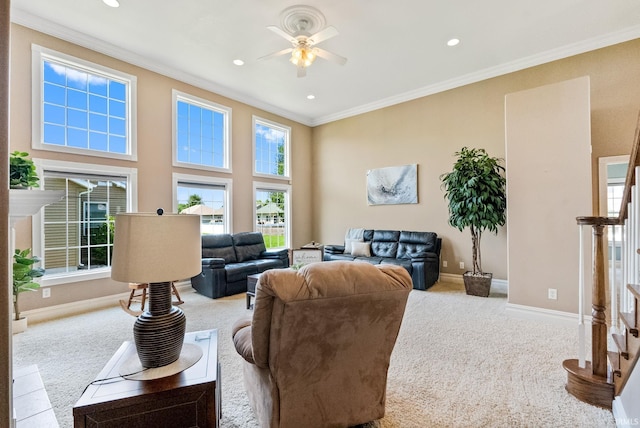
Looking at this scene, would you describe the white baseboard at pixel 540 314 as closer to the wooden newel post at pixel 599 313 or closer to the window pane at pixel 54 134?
the wooden newel post at pixel 599 313

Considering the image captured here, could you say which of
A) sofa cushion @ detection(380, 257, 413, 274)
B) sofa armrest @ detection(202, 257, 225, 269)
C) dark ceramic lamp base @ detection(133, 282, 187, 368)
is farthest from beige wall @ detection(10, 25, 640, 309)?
dark ceramic lamp base @ detection(133, 282, 187, 368)

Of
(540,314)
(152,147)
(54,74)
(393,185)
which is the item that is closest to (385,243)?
(393,185)

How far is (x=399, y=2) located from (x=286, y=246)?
202 inches

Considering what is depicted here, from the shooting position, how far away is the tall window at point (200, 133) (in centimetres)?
502

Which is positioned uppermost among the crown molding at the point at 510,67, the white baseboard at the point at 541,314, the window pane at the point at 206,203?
the crown molding at the point at 510,67

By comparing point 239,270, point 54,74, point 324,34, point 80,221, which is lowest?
point 239,270

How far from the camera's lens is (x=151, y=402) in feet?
3.97

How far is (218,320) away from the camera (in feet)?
11.4

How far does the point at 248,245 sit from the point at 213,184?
4.36ft

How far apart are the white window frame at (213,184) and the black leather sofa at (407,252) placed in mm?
2078

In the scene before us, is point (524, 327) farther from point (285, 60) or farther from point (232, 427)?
point (285, 60)

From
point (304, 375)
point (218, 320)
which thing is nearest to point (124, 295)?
point (218, 320)

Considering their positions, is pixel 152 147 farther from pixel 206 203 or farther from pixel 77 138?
pixel 206 203

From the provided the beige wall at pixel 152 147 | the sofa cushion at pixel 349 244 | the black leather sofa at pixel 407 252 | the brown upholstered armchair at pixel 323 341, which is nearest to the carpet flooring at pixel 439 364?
the brown upholstered armchair at pixel 323 341
